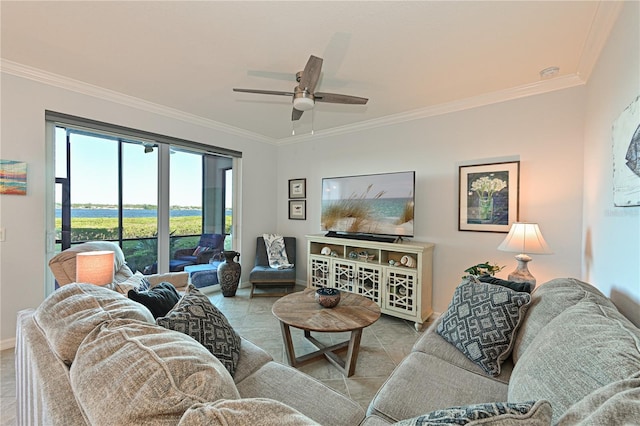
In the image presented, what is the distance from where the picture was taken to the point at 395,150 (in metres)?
3.68

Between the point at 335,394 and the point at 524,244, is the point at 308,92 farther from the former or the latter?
the point at 524,244

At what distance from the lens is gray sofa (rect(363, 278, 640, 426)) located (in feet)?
2.09

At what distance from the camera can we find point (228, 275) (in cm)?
396

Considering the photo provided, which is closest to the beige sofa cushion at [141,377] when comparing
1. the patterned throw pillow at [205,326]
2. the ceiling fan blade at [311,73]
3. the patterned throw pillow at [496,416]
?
the patterned throw pillow at [205,326]

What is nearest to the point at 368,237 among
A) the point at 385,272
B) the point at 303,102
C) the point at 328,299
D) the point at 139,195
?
the point at 385,272

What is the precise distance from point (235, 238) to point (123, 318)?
355 cm

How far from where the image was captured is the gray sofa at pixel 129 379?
589 mm

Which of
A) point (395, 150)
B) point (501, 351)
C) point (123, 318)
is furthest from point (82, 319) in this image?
point (395, 150)

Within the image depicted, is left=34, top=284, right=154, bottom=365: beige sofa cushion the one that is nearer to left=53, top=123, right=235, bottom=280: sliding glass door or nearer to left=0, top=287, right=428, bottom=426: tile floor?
left=0, top=287, right=428, bottom=426: tile floor

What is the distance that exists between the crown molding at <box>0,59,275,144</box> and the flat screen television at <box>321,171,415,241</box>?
190 cm

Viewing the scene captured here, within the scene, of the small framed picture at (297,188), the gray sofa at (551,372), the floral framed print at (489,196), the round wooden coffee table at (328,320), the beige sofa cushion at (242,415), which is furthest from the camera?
the small framed picture at (297,188)

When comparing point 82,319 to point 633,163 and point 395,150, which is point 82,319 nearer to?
point 633,163

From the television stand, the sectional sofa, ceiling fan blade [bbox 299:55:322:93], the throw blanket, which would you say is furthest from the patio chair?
ceiling fan blade [bbox 299:55:322:93]

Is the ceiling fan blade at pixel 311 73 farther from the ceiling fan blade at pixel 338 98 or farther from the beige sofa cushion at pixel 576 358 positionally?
the beige sofa cushion at pixel 576 358
